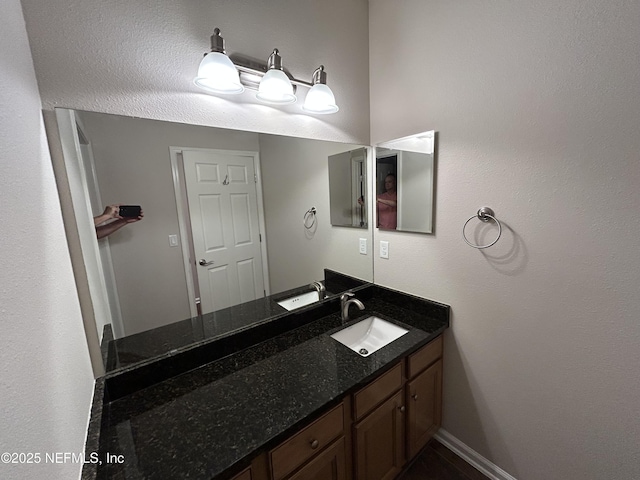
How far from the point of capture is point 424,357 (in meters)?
1.44

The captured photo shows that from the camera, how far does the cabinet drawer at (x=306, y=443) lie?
2.86 ft

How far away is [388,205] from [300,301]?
2.77 feet

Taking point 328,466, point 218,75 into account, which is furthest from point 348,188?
point 328,466

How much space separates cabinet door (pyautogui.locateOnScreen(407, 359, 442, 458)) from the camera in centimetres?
141

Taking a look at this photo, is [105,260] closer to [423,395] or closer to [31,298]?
[31,298]

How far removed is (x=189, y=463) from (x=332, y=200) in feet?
4.66

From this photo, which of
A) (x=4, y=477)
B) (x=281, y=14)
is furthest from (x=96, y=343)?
(x=281, y=14)

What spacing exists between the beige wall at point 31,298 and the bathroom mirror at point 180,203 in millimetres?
153

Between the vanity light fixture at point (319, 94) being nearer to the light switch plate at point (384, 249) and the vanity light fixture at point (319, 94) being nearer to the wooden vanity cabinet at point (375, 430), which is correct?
the light switch plate at point (384, 249)

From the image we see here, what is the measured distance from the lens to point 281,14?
4.31 feet

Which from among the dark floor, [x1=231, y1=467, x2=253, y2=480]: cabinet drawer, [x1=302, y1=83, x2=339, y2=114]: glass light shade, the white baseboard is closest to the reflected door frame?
[x1=302, y1=83, x2=339, y2=114]: glass light shade

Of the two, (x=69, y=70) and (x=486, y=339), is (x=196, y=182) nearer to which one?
(x=69, y=70)

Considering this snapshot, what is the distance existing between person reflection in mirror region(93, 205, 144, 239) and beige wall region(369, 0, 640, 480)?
1.50 meters

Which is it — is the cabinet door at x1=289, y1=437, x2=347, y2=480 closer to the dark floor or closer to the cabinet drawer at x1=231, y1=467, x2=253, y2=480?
the cabinet drawer at x1=231, y1=467, x2=253, y2=480
